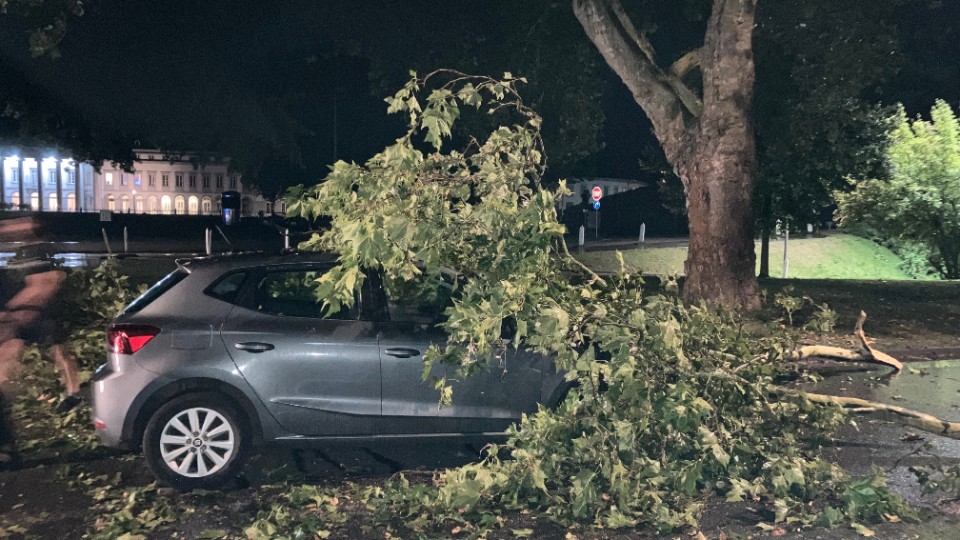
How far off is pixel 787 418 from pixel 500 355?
7.48 feet

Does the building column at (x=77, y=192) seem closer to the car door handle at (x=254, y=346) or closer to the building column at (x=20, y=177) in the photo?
the building column at (x=20, y=177)

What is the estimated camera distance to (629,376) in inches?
203

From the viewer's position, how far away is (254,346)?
5.85 metres

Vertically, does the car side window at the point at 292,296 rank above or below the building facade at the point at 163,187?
below

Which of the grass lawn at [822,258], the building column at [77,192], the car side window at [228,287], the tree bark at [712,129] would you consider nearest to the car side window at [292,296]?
the car side window at [228,287]

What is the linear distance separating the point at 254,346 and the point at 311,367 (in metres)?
0.41

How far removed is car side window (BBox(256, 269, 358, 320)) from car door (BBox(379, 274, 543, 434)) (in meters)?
0.35

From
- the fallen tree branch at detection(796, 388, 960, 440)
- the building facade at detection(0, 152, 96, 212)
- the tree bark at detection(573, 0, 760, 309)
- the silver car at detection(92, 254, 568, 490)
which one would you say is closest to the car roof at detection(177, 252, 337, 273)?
the silver car at detection(92, 254, 568, 490)

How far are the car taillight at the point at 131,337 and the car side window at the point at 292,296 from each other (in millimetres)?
741

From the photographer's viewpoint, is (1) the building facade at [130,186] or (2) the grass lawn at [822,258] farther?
(1) the building facade at [130,186]

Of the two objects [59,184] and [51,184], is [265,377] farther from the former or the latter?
[51,184]

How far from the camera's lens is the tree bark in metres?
12.1

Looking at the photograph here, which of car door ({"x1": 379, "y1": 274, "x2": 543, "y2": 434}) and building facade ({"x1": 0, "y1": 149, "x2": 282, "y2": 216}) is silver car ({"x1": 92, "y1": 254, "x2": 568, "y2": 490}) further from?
building facade ({"x1": 0, "y1": 149, "x2": 282, "y2": 216})

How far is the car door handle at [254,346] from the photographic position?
19.1 feet
